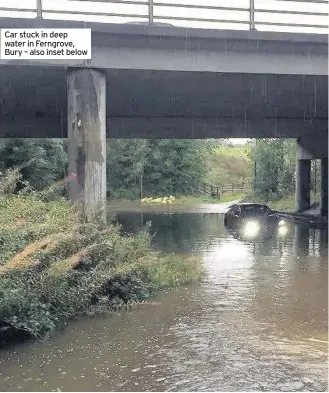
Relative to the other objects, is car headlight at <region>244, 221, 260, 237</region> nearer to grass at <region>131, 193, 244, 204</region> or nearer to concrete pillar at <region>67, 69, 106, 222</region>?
concrete pillar at <region>67, 69, 106, 222</region>

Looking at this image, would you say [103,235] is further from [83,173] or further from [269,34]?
[269,34]

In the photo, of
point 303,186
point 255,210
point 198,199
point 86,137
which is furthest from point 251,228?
point 198,199

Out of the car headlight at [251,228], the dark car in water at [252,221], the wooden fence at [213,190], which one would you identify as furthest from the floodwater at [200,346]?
the wooden fence at [213,190]

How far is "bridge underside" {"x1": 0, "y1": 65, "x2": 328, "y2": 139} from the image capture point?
1562 centimetres

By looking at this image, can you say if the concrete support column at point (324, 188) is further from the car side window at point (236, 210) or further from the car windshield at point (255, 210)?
the car side window at point (236, 210)

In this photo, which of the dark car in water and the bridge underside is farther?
the dark car in water

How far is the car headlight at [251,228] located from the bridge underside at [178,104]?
4.82 meters

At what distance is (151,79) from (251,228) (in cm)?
1188

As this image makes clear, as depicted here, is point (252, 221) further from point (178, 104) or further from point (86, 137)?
point (86, 137)

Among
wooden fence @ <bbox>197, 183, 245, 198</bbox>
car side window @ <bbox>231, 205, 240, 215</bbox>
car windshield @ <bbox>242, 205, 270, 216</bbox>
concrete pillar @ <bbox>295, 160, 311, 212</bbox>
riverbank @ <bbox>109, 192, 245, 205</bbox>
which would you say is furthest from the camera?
wooden fence @ <bbox>197, 183, 245, 198</bbox>

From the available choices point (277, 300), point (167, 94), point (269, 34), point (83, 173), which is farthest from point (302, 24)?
point (277, 300)

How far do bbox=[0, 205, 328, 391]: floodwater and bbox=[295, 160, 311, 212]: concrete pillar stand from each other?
22092 mm

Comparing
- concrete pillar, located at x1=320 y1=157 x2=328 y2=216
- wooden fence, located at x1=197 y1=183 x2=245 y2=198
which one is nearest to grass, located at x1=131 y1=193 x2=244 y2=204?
wooden fence, located at x1=197 y1=183 x2=245 y2=198

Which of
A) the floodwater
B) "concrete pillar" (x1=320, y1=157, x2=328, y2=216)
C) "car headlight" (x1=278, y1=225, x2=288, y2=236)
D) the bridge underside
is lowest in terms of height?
"car headlight" (x1=278, y1=225, x2=288, y2=236)
